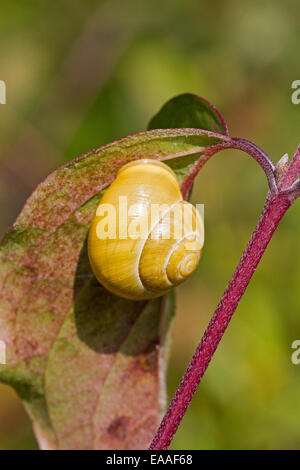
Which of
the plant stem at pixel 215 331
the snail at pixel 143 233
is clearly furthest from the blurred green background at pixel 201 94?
the plant stem at pixel 215 331

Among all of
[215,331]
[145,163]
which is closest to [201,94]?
[145,163]

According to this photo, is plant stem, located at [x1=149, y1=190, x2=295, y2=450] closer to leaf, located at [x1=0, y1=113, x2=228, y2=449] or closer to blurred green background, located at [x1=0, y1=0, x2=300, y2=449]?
leaf, located at [x1=0, y1=113, x2=228, y2=449]

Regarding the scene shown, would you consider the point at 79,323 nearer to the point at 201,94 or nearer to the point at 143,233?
the point at 143,233

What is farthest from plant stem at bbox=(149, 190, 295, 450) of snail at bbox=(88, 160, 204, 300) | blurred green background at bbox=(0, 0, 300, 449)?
blurred green background at bbox=(0, 0, 300, 449)

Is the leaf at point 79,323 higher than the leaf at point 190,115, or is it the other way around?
the leaf at point 190,115

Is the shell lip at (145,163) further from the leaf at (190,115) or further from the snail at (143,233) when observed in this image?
the leaf at (190,115)

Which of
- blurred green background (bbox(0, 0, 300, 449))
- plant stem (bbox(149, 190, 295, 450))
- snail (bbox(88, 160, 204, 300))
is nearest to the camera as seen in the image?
plant stem (bbox(149, 190, 295, 450))
